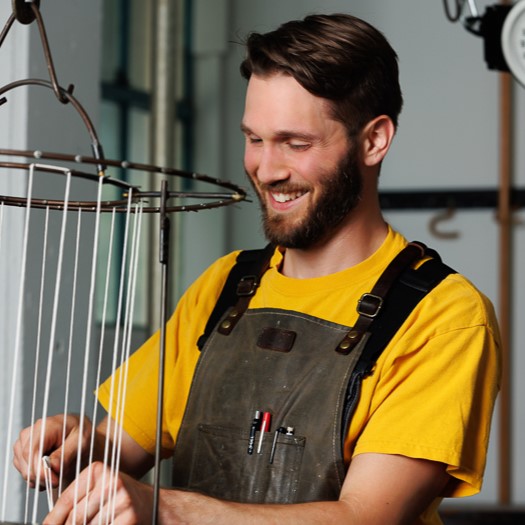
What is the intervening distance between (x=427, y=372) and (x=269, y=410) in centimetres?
23

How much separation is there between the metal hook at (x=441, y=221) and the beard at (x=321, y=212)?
3.16m

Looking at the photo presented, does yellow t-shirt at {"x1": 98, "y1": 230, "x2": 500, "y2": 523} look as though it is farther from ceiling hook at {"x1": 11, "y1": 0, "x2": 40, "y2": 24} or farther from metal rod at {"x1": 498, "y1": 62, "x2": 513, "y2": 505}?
metal rod at {"x1": 498, "y1": 62, "x2": 513, "y2": 505}

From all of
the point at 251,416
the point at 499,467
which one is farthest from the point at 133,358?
the point at 499,467

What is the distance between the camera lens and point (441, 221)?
4.60 meters

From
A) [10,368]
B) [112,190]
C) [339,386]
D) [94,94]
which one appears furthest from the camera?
[112,190]

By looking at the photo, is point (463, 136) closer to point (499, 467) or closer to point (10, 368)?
point (499, 467)

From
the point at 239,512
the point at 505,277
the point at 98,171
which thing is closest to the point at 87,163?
the point at 98,171

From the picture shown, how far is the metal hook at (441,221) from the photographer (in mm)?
4559

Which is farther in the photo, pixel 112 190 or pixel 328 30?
pixel 112 190

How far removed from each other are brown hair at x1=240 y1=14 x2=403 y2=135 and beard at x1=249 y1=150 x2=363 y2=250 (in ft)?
0.22

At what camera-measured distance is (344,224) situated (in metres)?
1.48

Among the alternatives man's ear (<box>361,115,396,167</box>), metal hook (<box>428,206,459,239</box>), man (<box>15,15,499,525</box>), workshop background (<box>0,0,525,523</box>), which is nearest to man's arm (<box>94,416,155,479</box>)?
man (<box>15,15,499,525</box>)

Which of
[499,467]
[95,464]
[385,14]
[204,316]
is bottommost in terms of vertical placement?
[499,467]

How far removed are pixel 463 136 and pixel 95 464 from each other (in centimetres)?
371
